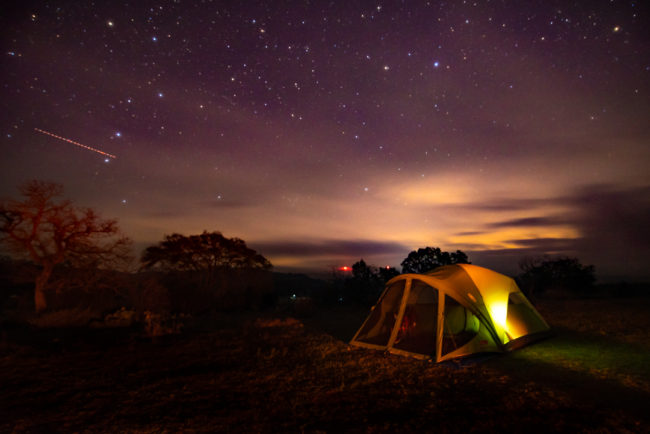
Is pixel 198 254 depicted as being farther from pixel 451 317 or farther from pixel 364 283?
pixel 451 317

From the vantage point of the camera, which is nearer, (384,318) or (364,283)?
(384,318)

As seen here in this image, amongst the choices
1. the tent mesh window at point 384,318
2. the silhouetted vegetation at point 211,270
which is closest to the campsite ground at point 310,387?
the tent mesh window at point 384,318

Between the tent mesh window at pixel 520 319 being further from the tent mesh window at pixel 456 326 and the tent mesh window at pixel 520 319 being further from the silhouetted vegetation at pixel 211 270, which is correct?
the silhouetted vegetation at pixel 211 270

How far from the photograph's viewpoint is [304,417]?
477cm

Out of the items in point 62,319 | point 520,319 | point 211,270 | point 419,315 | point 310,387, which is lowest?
point 310,387

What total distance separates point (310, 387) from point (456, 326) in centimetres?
363

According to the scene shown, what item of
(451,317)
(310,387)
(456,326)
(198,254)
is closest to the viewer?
(310,387)

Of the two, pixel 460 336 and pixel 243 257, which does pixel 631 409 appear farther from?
pixel 243 257

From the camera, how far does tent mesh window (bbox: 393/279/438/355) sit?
334 inches

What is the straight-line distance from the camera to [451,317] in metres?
7.95

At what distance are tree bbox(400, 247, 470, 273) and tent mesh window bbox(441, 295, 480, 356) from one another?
14447 mm

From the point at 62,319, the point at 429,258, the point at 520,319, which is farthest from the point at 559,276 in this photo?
the point at 62,319

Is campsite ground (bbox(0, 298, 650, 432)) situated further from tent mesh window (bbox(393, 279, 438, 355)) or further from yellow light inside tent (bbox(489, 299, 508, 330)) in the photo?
tent mesh window (bbox(393, 279, 438, 355))

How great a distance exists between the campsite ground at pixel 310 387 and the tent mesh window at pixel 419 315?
2.99 feet
